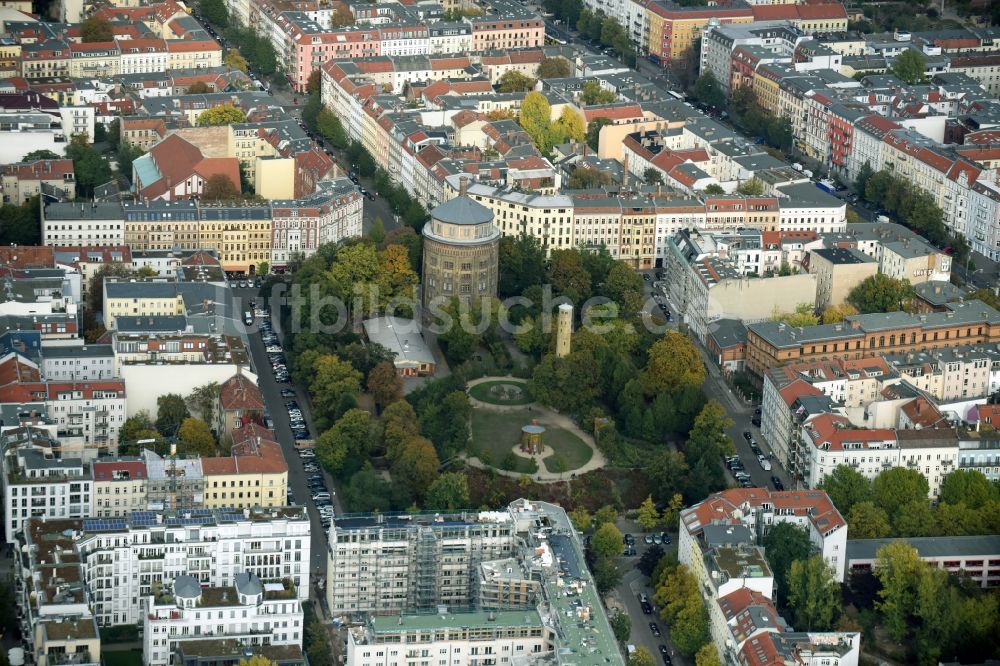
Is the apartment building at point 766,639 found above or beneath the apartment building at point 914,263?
beneath

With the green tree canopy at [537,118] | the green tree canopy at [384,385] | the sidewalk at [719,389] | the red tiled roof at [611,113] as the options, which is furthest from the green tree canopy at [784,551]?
the red tiled roof at [611,113]

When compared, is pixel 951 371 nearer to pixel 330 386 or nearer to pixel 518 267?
pixel 518 267

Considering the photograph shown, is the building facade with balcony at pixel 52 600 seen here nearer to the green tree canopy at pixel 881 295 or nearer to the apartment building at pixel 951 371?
the apartment building at pixel 951 371

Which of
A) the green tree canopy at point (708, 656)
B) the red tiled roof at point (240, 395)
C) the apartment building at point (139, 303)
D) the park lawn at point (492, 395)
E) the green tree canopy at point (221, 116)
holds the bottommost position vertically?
the green tree canopy at point (708, 656)

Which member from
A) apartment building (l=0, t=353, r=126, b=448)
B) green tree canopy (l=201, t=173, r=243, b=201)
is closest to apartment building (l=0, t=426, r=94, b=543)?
apartment building (l=0, t=353, r=126, b=448)

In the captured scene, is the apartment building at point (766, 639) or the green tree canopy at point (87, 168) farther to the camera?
the green tree canopy at point (87, 168)

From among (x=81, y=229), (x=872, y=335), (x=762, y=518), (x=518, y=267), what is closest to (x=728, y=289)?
(x=872, y=335)

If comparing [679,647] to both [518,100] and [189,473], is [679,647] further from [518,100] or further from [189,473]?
[518,100]

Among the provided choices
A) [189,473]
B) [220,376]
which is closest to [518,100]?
[220,376]
